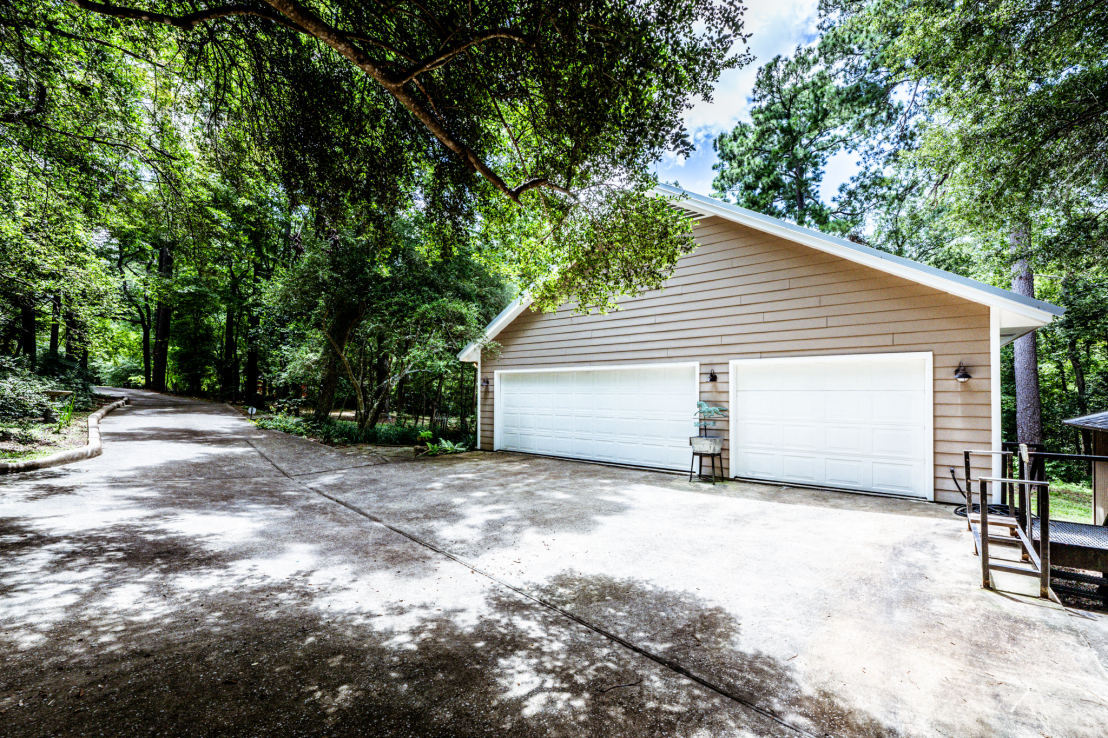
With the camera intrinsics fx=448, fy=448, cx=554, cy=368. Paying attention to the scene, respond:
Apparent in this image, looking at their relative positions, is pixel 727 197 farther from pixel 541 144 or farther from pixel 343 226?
pixel 343 226

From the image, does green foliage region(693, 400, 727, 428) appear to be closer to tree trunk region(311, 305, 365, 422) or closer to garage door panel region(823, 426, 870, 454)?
garage door panel region(823, 426, 870, 454)

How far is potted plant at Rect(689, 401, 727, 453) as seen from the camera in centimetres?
666

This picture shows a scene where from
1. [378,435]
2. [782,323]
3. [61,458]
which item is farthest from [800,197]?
[61,458]

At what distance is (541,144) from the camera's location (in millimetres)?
4309

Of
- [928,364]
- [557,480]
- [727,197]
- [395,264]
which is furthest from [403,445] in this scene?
[727,197]

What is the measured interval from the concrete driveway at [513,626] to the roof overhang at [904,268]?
246cm

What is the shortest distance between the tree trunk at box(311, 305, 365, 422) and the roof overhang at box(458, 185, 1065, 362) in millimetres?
7804

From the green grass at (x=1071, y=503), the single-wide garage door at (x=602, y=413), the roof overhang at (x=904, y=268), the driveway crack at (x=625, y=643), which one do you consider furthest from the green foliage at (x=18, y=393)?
the green grass at (x=1071, y=503)

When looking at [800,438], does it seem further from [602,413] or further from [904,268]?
[602,413]

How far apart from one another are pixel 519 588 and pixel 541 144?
3867 mm

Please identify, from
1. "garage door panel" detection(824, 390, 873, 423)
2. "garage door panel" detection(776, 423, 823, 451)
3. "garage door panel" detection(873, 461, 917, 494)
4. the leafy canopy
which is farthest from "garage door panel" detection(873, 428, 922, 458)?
the leafy canopy

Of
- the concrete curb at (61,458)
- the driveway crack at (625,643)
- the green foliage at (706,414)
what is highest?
the green foliage at (706,414)

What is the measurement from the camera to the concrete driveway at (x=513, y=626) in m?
1.81

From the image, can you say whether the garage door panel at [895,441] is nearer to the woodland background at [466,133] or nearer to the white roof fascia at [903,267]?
the white roof fascia at [903,267]
